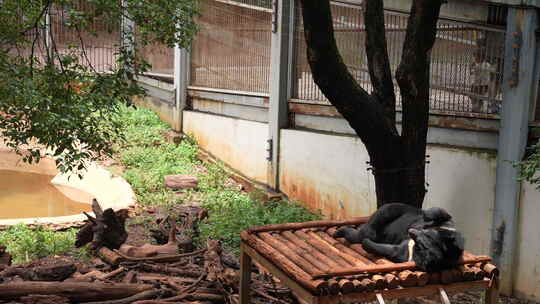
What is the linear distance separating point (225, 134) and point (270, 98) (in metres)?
1.83

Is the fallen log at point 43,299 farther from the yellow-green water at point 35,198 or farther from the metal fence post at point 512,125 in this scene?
the yellow-green water at point 35,198

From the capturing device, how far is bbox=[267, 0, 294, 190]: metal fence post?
36.9 ft

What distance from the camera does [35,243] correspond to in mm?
8766

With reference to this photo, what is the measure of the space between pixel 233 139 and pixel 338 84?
5974 millimetres

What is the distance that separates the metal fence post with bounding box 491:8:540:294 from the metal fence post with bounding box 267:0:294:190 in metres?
4.01

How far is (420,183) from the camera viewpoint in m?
7.54

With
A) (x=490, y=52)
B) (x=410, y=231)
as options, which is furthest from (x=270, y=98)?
(x=410, y=231)

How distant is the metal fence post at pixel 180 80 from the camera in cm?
1430

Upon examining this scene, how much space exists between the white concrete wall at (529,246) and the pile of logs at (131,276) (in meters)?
2.92

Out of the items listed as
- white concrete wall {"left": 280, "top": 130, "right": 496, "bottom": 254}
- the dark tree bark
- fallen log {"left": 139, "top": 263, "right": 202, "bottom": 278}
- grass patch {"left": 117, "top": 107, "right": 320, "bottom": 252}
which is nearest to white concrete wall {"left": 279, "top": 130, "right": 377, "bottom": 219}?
white concrete wall {"left": 280, "top": 130, "right": 496, "bottom": 254}

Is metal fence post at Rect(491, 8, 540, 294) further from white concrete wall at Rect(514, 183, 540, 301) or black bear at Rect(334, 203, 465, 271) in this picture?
black bear at Rect(334, 203, 465, 271)

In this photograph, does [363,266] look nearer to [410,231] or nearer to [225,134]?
[410,231]

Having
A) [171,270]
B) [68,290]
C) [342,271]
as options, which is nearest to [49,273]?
[68,290]

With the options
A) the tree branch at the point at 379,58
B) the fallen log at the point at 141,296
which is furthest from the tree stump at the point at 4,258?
the tree branch at the point at 379,58
